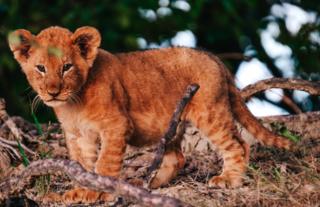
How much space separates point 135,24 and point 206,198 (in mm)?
3033

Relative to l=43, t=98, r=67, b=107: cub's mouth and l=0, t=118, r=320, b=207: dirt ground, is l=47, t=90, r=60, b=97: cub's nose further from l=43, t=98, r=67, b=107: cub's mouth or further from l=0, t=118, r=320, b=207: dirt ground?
l=0, t=118, r=320, b=207: dirt ground

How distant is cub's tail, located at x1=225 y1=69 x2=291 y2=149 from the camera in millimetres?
6543

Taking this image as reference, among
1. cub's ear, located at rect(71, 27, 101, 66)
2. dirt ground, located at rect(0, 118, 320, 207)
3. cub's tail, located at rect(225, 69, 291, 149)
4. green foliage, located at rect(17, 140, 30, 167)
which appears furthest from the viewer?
cub's tail, located at rect(225, 69, 291, 149)

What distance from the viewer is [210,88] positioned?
627 cm

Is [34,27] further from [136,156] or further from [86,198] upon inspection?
[86,198]

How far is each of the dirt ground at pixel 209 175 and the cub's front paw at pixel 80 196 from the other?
84mm

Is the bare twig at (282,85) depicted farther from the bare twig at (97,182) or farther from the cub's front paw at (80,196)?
the bare twig at (97,182)

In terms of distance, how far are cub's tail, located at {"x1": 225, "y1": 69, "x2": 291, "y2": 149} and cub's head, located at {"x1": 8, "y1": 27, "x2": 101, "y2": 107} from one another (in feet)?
3.71

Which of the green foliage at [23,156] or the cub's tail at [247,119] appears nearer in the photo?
Result: the green foliage at [23,156]

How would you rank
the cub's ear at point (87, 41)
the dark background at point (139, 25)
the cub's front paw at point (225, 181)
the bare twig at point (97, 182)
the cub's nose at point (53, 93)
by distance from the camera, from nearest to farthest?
1. the bare twig at point (97, 182)
2. the cub's nose at point (53, 93)
3. the cub's ear at point (87, 41)
4. the cub's front paw at point (225, 181)
5. the dark background at point (139, 25)

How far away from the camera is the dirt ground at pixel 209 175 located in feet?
16.5

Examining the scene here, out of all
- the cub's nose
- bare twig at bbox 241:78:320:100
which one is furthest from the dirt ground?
the cub's nose

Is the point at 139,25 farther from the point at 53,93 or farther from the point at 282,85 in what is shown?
the point at 53,93

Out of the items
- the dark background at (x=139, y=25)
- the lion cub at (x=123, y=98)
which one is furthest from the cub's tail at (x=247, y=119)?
the dark background at (x=139, y=25)
